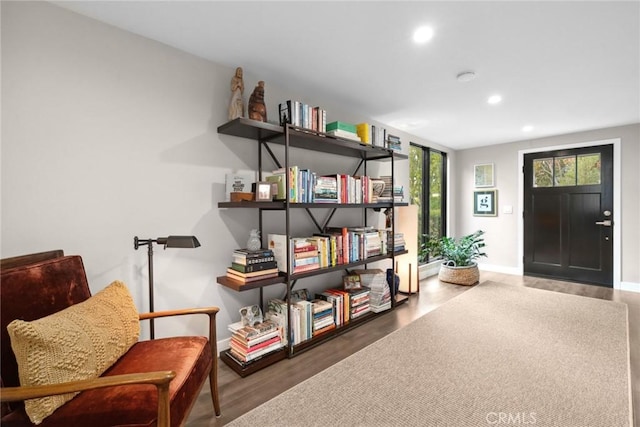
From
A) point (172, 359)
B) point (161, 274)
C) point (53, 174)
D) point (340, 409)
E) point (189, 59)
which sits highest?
point (189, 59)

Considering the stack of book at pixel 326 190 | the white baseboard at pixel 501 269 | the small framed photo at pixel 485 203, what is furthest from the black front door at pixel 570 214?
the stack of book at pixel 326 190

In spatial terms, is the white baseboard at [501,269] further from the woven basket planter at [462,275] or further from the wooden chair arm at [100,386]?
the wooden chair arm at [100,386]

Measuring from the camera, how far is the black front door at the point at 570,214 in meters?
4.25

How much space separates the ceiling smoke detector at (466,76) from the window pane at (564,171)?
3.14 metres

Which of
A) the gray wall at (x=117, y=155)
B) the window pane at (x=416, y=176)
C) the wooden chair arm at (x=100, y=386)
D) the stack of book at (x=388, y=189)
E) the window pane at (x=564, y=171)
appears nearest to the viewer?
the wooden chair arm at (x=100, y=386)

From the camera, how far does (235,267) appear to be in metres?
2.23

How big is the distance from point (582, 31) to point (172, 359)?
9.87 feet

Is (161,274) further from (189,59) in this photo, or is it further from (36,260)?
(189,59)

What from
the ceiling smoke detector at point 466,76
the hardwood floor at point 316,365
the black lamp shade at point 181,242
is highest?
the ceiling smoke detector at point 466,76

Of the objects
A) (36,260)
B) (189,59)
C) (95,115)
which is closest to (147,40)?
(189,59)

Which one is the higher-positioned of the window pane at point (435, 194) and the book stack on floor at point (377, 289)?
the window pane at point (435, 194)

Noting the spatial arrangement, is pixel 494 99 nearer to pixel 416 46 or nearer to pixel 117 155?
pixel 416 46

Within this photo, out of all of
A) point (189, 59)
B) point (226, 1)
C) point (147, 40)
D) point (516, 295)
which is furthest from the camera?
point (516, 295)

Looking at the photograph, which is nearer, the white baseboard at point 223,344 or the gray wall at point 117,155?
the gray wall at point 117,155
